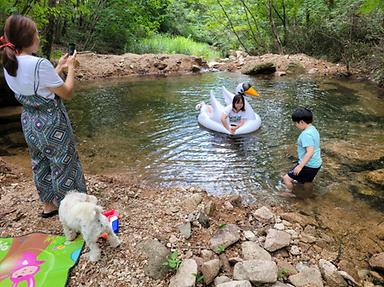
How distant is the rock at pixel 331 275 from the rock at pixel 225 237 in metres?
0.77

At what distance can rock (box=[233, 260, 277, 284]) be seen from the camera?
2.63 metres

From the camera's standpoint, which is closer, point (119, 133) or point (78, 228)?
point (78, 228)

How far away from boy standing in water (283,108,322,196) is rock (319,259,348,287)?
4.76ft

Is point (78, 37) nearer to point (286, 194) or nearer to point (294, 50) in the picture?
point (294, 50)

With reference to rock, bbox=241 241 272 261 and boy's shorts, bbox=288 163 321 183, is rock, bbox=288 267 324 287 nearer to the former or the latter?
rock, bbox=241 241 272 261

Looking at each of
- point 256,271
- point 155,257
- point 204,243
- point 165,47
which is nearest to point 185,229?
point 204,243

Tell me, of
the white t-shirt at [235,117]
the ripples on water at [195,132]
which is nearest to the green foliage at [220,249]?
the ripples on water at [195,132]

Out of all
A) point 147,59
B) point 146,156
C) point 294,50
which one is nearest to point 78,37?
point 147,59

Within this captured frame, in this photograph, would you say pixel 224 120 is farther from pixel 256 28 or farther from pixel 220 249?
pixel 256 28

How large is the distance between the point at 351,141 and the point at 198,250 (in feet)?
14.0

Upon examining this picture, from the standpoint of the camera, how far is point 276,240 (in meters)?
3.21

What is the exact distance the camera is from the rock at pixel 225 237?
302 cm

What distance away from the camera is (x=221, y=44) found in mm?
19875

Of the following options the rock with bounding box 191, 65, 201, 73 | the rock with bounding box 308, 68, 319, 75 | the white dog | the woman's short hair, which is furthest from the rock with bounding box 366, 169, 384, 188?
the rock with bounding box 191, 65, 201, 73
